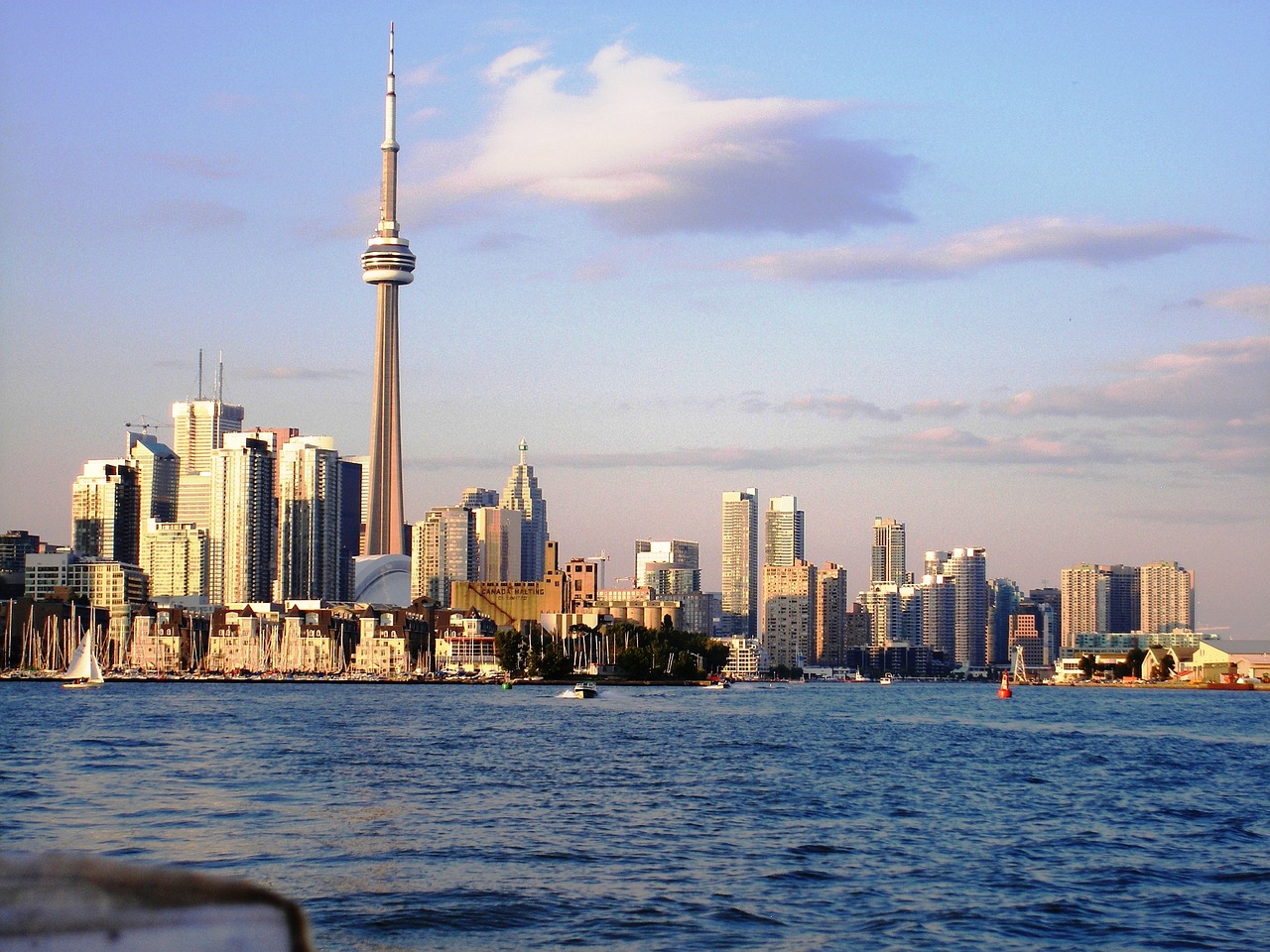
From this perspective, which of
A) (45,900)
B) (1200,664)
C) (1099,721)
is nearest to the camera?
(45,900)

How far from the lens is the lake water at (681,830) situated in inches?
872

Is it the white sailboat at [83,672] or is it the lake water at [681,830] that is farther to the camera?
the white sailboat at [83,672]

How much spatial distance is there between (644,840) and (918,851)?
5361 mm

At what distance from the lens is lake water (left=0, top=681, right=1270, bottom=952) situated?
22156 millimetres

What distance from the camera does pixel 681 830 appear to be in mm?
32062

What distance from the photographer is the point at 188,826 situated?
1246 inches

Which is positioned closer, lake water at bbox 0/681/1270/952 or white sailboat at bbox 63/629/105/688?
lake water at bbox 0/681/1270/952

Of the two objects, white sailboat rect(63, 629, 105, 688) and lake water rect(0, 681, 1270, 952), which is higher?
lake water rect(0, 681, 1270, 952)

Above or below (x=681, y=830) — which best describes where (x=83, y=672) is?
below

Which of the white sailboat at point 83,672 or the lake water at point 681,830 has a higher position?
the lake water at point 681,830

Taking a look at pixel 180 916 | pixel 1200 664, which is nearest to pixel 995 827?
pixel 180 916

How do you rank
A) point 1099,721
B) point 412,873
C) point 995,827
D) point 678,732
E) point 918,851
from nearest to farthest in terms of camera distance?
point 412,873
point 918,851
point 995,827
point 678,732
point 1099,721

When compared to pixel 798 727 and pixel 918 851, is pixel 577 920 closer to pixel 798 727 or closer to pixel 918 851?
pixel 918 851

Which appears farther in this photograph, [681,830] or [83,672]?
[83,672]
